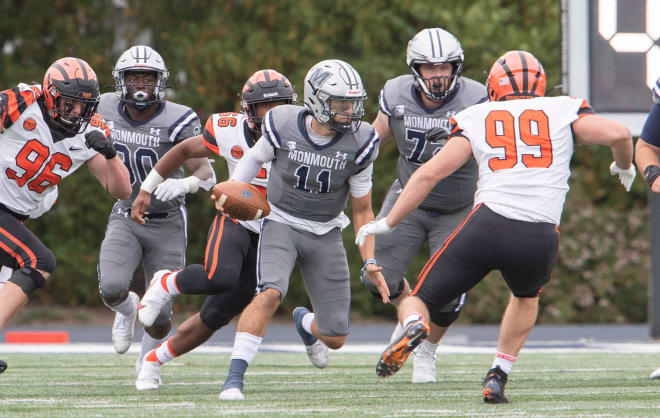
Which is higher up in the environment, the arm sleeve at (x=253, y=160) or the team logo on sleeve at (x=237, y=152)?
the arm sleeve at (x=253, y=160)

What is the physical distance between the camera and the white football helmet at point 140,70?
21.0 feet

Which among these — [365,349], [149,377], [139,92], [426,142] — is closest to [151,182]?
[139,92]

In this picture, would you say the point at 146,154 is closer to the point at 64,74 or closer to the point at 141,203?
the point at 141,203

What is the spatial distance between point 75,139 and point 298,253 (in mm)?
1379

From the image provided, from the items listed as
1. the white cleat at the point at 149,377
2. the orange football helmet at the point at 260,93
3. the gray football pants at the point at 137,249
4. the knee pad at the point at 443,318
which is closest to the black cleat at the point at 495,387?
the knee pad at the point at 443,318

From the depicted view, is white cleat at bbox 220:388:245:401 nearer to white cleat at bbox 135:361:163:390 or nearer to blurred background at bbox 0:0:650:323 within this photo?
white cleat at bbox 135:361:163:390

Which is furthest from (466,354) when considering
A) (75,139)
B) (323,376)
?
(75,139)

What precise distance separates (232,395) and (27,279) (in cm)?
130

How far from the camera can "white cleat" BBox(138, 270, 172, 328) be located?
569 cm

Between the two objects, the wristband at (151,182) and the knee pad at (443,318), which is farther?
the knee pad at (443,318)

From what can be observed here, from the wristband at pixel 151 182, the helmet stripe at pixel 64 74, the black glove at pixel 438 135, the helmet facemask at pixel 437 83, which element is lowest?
the wristband at pixel 151 182

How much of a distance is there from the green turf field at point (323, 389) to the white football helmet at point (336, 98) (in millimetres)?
1324

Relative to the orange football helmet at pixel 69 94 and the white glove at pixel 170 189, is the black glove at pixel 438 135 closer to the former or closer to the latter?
the white glove at pixel 170 189

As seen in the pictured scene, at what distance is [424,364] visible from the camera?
6.31 m
